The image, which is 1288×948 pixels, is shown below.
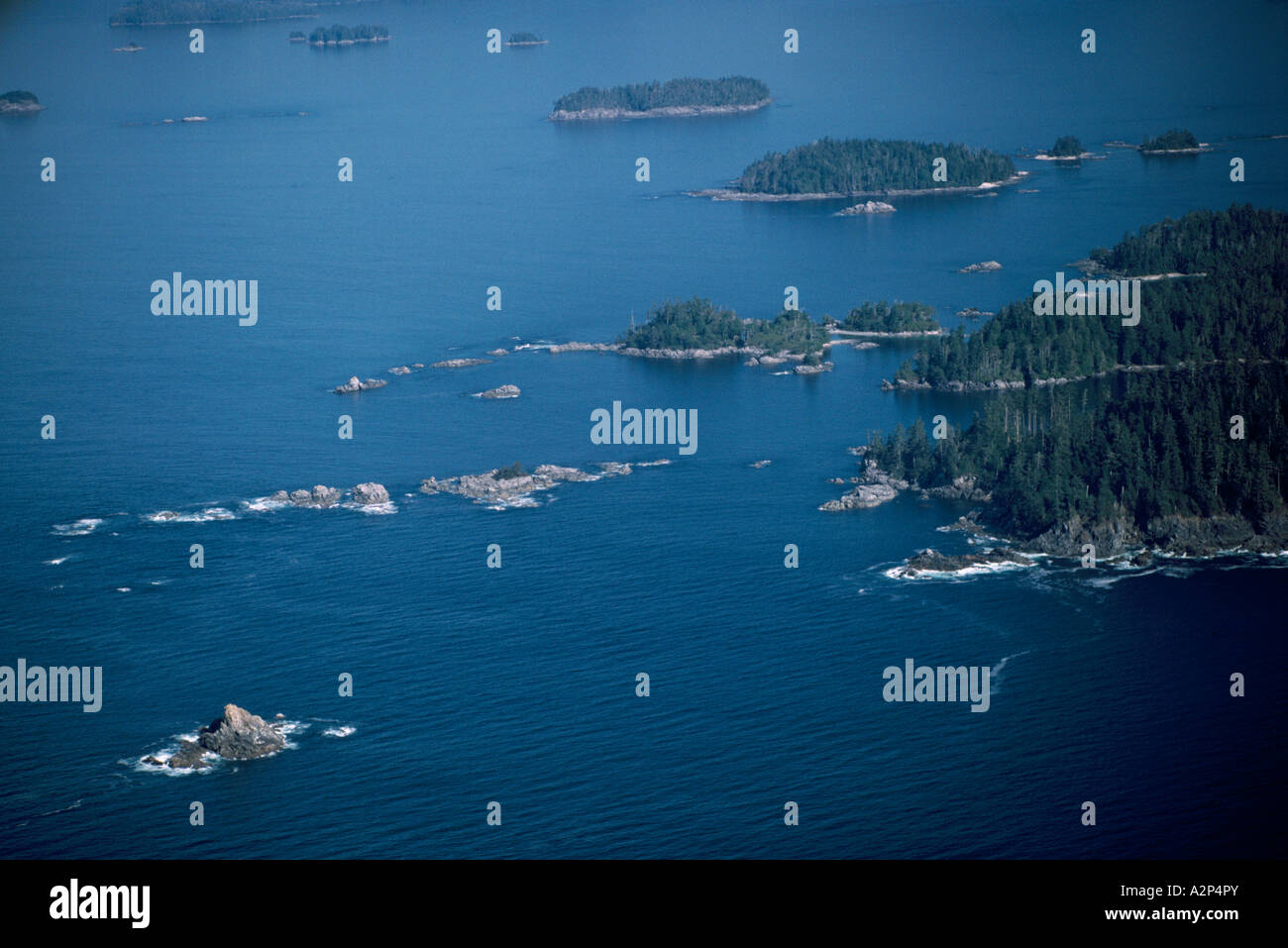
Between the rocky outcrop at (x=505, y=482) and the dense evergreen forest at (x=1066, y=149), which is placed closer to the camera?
the rocky outcrop at (x=505, y=482)

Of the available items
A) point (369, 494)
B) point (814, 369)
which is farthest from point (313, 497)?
point (814, 369)

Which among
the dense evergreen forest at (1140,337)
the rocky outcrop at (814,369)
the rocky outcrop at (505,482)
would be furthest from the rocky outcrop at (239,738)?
the rocky outcrop at (814,369)

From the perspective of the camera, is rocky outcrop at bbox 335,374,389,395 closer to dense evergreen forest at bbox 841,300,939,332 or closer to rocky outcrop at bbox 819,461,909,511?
dense evergreen forest at bbox 841,300,939,332

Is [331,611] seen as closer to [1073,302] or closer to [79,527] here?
[79,527]

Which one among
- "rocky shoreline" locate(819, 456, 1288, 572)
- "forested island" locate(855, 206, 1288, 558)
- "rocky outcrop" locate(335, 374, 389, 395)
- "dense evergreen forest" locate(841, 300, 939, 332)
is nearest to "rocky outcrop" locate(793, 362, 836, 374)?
"forested island" locate(855, 206, 1288, 558)

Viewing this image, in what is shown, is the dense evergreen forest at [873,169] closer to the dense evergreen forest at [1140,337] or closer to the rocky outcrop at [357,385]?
the dense evergreen forest at [1140,337]
